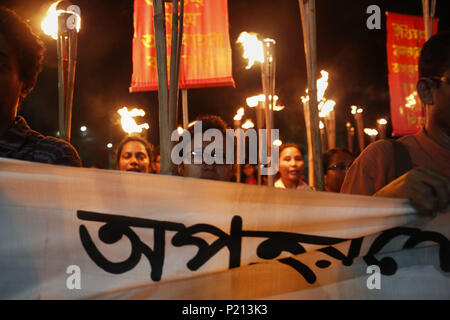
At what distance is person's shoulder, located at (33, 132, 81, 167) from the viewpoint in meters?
1.71

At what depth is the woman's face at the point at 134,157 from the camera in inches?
191

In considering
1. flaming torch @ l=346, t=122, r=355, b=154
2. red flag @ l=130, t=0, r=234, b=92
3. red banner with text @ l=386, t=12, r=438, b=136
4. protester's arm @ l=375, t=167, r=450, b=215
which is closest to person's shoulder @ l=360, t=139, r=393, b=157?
protester's arm @ l=375, t=167, r=450, b=215

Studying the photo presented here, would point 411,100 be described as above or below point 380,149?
above

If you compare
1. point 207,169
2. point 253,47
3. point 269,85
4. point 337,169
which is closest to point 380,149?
point 207,169

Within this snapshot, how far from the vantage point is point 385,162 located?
176cm

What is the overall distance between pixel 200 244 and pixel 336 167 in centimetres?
362

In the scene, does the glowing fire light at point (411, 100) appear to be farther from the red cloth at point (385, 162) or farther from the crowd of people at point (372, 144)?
the red cloth at point (385, 162)

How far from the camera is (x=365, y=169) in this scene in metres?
1.80

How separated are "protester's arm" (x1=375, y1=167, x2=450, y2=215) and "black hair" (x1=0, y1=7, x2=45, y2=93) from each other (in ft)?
5.57

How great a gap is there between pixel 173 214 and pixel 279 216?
1.37ft

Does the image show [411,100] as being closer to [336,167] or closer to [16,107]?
[336,167]

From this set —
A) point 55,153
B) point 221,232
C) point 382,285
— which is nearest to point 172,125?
point 55,153

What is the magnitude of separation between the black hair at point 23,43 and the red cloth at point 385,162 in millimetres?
1587

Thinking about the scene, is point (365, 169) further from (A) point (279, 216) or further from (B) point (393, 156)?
(A) point (279, 216)
